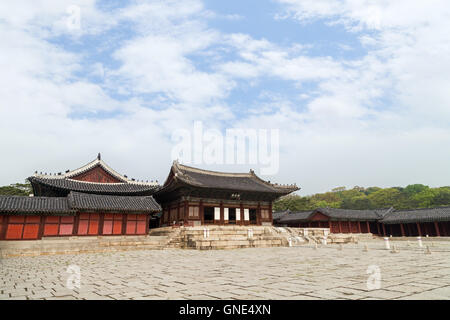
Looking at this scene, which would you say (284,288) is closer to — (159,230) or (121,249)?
(121,249)

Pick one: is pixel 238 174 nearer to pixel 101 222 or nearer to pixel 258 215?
pixel 258 215

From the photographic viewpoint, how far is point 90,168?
32.0 m

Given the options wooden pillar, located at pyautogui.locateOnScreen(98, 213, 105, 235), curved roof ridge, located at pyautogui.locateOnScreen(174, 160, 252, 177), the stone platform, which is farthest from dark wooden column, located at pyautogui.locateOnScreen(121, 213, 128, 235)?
curved roof ridge, located at pyautogui.locateOnScreen(174, 160, 252, 177)

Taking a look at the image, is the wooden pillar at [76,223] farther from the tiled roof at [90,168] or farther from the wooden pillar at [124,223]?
the tiled roof at [90,168]

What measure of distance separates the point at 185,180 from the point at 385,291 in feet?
76.3

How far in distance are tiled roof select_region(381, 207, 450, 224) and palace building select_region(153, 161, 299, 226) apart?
17.3 meters

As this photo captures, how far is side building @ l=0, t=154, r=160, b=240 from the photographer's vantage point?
69.3ft

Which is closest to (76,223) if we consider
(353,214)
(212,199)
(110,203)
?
(110,203)

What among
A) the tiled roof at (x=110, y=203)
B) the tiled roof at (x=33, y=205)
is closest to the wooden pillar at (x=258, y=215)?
the tiled roof at (x=110, y=203)

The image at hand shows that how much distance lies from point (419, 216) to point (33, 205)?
43.9 meters

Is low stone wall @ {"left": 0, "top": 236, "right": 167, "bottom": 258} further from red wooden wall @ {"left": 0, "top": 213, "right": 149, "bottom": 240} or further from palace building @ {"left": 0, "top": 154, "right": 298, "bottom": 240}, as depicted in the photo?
palace building @ {"left": 0, "top": 154, "right": 298, "bottom": 240}

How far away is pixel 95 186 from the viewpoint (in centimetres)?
3103
